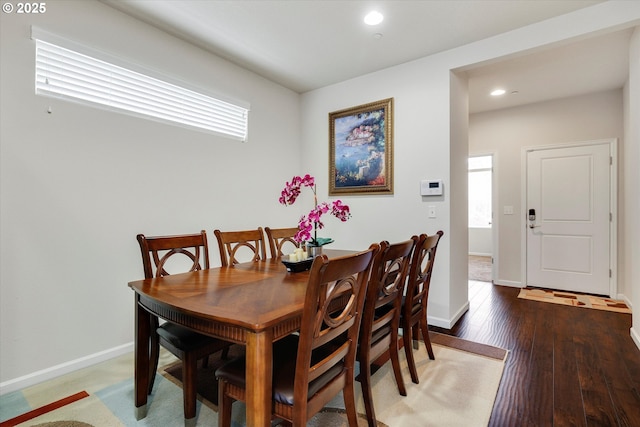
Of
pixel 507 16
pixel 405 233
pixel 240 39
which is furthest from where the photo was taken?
pixel 405 233

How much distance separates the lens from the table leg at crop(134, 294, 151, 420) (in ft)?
5.16

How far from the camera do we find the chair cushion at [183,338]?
153 cm

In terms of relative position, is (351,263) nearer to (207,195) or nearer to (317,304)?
(317,304)

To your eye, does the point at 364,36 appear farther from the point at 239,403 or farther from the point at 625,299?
the point at 625,299

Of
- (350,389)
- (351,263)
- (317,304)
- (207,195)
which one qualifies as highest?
(207,195)

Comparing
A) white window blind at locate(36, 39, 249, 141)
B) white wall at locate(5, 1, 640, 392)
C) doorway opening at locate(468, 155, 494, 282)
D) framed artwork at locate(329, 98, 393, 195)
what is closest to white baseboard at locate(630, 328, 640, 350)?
white wall at locate(5, 1, 640, 392)

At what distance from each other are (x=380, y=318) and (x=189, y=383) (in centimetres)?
102

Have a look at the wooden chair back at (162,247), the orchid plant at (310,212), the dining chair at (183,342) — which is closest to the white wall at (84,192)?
the wooden chair back at (162,247)

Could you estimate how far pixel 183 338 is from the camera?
1.57 meters

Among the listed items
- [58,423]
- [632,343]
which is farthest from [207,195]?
[632,343]

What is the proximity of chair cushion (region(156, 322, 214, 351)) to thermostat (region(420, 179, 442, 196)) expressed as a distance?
7.62ft

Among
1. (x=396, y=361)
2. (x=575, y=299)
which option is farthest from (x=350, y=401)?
(x=575, y=299)

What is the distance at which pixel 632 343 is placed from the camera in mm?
2537

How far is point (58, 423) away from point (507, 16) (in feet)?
13.0
